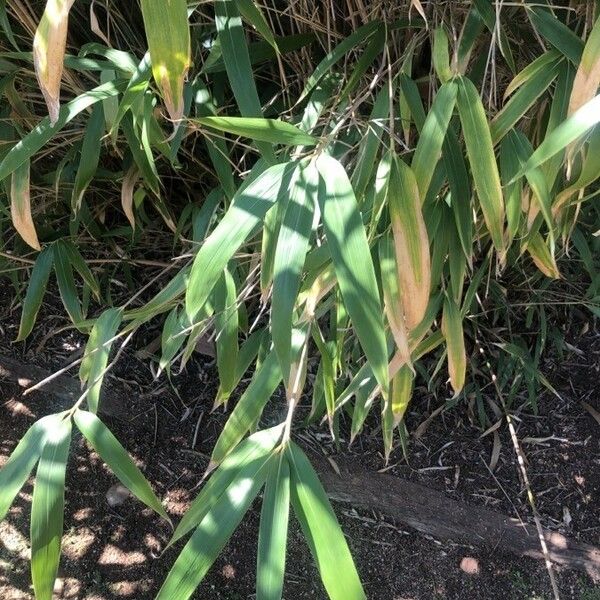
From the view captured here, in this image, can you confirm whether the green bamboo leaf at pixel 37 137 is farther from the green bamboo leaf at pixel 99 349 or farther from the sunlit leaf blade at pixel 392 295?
the sunlit leaf blade at pixel 392 295

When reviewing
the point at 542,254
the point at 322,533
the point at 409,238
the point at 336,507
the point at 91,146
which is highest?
the point at 91,146

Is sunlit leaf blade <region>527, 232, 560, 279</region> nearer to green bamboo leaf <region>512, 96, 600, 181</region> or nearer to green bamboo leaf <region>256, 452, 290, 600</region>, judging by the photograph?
green bamboo leaf <region>512, 96, 600, 181</region>

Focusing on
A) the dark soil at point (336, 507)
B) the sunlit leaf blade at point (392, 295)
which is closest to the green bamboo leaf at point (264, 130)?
the sunlit leaf blade at point (392, 295)

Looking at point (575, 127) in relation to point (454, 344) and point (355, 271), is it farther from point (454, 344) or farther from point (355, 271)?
point (454, 344)

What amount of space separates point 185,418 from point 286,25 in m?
0.91

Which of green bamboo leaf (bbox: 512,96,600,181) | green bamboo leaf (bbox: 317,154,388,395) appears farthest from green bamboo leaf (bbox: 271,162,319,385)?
green bamboo leaf (bbox: 512,96,600,181)

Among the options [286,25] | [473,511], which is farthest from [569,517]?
[286,25]

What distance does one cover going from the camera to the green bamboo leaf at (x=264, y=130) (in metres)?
0.67

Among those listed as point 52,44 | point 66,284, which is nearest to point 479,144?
point 52,44

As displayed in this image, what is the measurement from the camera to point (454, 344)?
93cm

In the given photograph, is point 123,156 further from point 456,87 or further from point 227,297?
point 456,87

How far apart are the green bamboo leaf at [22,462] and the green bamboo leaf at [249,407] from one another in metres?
0.21

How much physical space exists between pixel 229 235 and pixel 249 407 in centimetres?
27

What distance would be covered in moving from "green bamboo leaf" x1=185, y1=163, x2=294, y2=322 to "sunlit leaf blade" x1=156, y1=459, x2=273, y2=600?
0.21 meters
